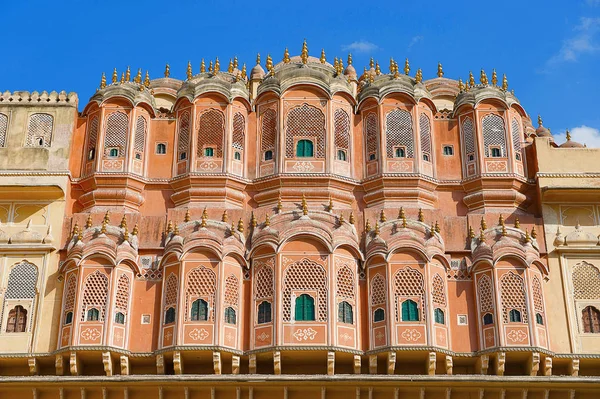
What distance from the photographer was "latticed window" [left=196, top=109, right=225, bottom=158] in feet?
74.0

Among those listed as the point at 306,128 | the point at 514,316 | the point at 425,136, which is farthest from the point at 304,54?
the point at 514,316

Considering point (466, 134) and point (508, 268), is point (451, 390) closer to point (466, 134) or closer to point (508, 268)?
point (508, 268)

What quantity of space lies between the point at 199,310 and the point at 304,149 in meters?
4.70

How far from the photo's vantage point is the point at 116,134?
2269cm

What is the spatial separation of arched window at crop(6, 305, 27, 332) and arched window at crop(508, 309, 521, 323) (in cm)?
982

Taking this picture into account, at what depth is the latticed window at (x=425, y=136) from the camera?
22688 mm

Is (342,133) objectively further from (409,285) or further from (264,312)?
(264,312)

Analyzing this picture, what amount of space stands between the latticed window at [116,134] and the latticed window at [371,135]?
217 inches

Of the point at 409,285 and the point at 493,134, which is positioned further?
the point at 493,134

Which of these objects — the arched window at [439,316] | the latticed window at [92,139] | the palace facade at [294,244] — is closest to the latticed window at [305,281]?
the palace facade at [294,244]

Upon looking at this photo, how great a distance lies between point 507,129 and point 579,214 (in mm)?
2584

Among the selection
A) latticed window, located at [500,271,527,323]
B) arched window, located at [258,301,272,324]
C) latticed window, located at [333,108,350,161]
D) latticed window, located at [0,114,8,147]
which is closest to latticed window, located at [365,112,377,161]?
latticed window, located at [333,108,350,161]

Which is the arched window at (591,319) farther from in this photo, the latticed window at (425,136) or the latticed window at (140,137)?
the latticed window at (140,137)

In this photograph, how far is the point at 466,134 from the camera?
903 inches
